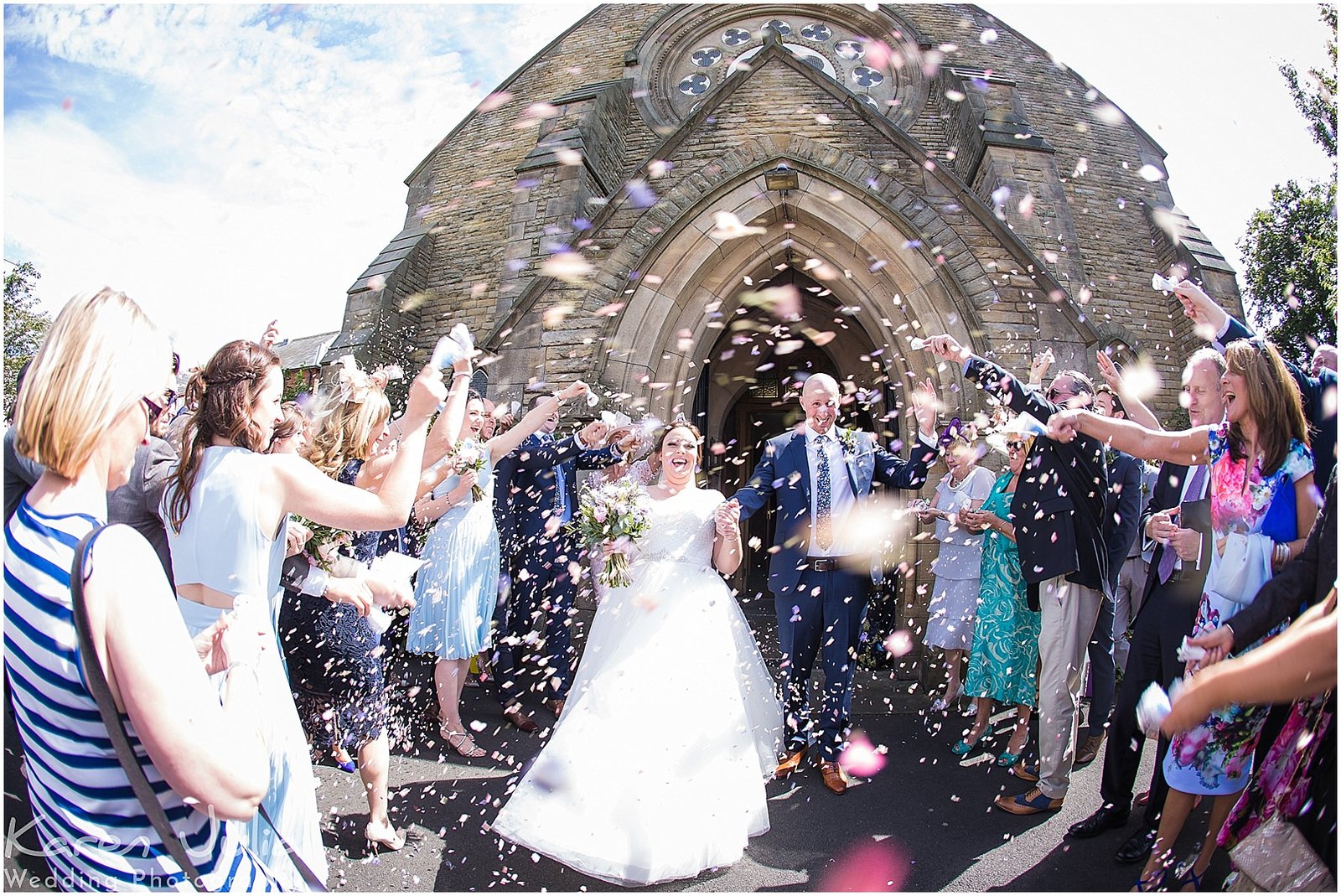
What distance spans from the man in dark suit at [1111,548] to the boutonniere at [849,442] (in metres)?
1.44

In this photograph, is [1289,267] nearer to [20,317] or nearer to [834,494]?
[834,494]

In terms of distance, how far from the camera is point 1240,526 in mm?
2697

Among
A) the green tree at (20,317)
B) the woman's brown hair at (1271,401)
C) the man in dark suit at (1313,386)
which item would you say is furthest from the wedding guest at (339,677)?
the green tree at (20,317)

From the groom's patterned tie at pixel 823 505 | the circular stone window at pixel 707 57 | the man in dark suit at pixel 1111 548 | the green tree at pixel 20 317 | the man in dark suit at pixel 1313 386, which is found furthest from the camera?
the green tree at pixel 20 317

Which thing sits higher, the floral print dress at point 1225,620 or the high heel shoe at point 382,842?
the floral print dress at point 1225,620

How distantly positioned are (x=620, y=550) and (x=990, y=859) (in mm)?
2329

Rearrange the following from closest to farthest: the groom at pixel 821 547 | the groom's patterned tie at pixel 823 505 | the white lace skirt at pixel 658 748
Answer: the white lace skirt at pixel 658 748 < the groom at pixel 821 547 < the groom's patterned tie at pixel 823 505

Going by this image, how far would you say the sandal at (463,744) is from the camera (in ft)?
15.1

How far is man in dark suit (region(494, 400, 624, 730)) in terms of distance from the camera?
549 centimetres

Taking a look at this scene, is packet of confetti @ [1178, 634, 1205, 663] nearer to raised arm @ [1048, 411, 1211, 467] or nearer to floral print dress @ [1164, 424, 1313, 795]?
floral print dress @ [1164, 424, 1313, 795]

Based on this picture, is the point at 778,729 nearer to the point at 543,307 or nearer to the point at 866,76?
the point at 543,307

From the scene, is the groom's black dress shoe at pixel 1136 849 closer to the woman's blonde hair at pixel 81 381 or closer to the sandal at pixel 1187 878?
the sandal at pixel 1187 878

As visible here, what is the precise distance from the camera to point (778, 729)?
13.3ft

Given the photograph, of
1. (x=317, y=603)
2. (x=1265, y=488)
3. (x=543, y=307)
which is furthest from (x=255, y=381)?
(x=543, y=307)
